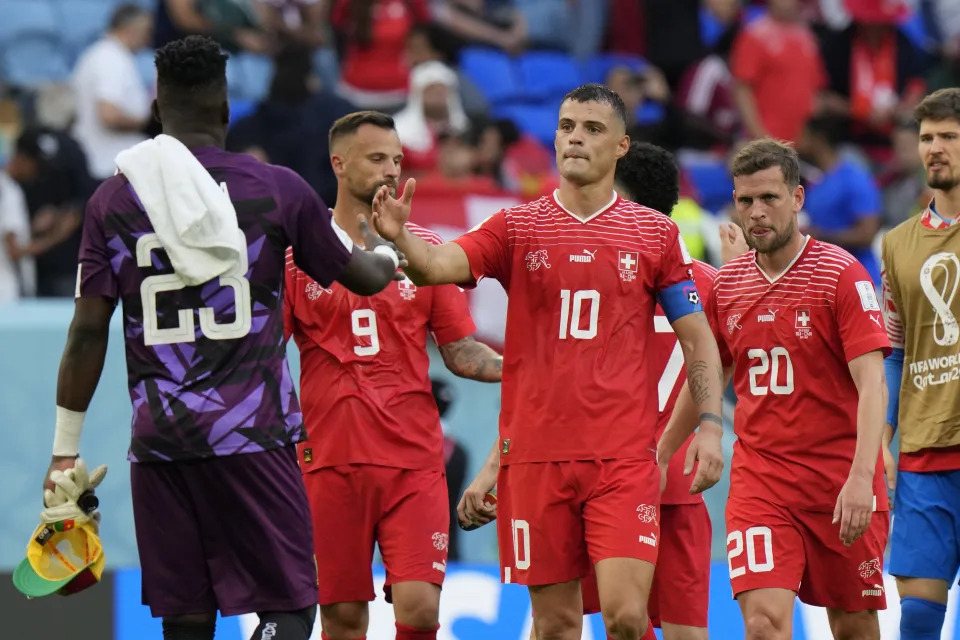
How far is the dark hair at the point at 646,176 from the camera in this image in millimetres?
7148

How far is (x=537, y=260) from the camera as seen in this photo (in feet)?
20.1

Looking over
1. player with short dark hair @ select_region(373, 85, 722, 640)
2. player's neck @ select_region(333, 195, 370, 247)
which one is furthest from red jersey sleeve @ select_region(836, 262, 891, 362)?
player's neck @ select_region(333, 195, 370, 247)

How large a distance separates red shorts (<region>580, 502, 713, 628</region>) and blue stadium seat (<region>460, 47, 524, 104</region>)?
26.0ft

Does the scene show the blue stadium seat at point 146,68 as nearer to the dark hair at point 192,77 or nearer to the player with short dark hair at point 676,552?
the player with short dark hair at point 676,552

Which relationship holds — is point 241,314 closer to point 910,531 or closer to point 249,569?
point 249,569

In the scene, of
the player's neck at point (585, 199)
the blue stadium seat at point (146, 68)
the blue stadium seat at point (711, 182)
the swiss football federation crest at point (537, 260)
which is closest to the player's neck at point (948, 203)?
the player's neck at point (585, 199)

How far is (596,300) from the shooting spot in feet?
19.9

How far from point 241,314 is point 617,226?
1727 mm

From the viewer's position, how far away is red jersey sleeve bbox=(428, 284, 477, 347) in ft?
22.8

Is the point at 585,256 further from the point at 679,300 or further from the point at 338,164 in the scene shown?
the point at 338,164

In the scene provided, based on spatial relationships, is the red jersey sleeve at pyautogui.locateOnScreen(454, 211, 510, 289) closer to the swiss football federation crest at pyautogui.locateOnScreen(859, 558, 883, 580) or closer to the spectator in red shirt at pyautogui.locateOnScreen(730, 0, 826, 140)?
the swiss football federation crest at pyautogui.locateOnScreen(859, 558, 883, 580)

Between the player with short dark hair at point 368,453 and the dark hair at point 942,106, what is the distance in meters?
2.17

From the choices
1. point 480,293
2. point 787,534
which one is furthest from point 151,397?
point 480,293

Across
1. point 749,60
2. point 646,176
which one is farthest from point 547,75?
point 646,176
